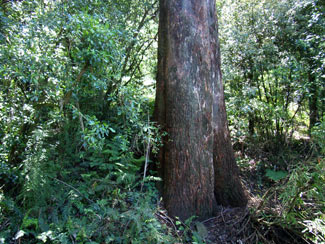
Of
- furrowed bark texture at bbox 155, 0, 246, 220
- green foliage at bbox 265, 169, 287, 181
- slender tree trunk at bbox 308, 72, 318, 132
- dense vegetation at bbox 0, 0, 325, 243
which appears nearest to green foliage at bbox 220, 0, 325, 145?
slender tree trunk at bbox 308, 72, 318, 132

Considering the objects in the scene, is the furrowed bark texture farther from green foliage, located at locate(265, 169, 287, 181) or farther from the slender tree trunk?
the slender tree trunk

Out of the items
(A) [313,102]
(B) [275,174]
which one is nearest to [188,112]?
(B) [275,174]

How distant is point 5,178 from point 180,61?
10.1ft

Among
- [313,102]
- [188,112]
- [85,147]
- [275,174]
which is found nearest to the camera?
[85,147]

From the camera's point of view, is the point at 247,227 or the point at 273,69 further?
the point at 273,69

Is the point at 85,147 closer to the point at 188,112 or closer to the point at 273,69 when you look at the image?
the point at 188,112

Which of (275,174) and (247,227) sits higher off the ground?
(275,174)

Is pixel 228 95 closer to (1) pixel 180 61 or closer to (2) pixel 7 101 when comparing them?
(1) pixel 180 61

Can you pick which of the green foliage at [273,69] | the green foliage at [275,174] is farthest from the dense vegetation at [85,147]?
the green foliage at [273,69]

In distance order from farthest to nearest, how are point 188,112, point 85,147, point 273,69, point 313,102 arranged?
point 313,102, point 273,69, point 188,112, point 85,147

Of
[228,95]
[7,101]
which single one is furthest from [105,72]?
[228,95]

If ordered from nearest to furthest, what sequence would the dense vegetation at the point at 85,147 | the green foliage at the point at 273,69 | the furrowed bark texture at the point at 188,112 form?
the dense vegetation at the point at 85,147, the furrowed bark texture at the point at 188,112, the green foliage at the point at 273,69

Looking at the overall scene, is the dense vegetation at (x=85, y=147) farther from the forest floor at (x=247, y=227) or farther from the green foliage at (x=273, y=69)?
the green foliage at (x=273, y=69)

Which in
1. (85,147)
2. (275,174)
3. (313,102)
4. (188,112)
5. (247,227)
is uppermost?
(313,102)
